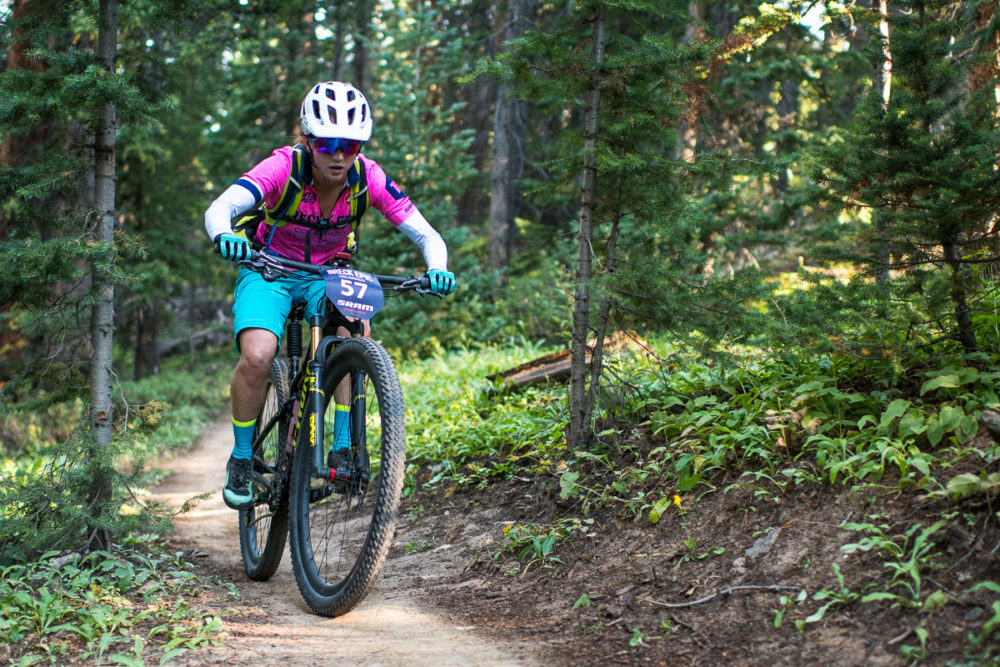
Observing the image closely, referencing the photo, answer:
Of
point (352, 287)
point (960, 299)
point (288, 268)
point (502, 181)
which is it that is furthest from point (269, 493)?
point (502, 181)

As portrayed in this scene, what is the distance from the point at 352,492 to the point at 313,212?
175cm

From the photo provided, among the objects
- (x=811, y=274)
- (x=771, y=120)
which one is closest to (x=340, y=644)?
(x=811, y=274)

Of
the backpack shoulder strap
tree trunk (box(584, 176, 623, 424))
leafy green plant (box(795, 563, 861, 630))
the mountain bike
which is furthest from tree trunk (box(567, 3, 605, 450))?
leafy green plant (box(795, 563, 861, 630))

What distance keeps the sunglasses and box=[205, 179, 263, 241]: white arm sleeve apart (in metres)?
0.47

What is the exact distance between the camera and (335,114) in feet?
13.7

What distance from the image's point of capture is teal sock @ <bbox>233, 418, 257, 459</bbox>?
473cm

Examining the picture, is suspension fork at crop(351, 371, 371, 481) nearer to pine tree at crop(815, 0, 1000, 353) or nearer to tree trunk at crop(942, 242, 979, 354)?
pine tree at crop(815, 0, 1000, 353)

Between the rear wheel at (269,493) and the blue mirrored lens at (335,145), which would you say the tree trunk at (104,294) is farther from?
the blue mirrored lens at (335,145)

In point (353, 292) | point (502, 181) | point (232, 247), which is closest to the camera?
point (232, 247)

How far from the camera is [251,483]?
4.84m

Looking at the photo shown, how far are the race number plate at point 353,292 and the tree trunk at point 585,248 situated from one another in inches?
61.3

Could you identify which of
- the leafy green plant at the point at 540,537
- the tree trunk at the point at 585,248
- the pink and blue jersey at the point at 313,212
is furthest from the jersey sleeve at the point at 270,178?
the leafy green plant at the point at 540,537

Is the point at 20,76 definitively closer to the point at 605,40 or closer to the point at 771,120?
the point at 605,40

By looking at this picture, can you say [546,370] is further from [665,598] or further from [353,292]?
[665,598]
